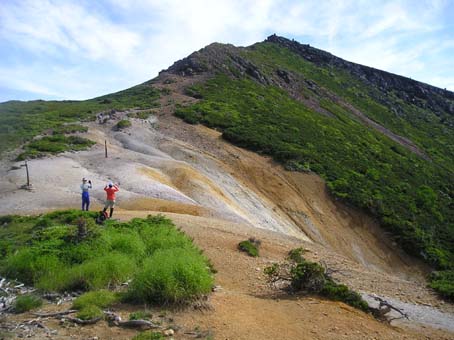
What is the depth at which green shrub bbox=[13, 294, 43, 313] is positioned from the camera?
8.83 metres

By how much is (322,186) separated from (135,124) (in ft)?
58.4

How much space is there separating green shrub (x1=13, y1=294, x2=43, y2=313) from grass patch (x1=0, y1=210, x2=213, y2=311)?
27.9 inches

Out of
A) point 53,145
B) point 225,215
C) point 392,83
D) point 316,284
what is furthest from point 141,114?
point 392,83

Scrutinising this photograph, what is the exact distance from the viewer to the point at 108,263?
1043 cm

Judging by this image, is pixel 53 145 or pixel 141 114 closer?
pixel 53 145

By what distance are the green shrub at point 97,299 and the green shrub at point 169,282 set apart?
37cm

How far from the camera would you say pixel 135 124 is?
128 ft

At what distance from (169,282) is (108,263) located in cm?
203

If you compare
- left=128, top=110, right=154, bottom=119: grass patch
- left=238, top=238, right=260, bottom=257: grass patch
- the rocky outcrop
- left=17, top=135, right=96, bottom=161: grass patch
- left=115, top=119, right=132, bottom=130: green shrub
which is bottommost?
left=238, top=238, right=260, bottom=257: grass patch

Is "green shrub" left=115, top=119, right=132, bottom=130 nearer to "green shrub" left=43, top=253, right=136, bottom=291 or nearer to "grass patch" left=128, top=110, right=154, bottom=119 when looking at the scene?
"grass patch" left=128, top=110, right=154, bottom=119

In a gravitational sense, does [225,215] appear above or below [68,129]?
below

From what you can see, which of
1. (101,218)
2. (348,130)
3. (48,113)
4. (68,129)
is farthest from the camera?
(348,130)

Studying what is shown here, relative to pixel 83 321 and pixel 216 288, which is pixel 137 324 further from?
pixel 216 288

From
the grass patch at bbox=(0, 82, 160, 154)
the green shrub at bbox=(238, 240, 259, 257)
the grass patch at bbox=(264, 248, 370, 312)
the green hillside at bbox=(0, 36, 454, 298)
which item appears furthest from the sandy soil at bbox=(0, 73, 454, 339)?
the grass patch at bbox=(0, 82, 160, 154)
